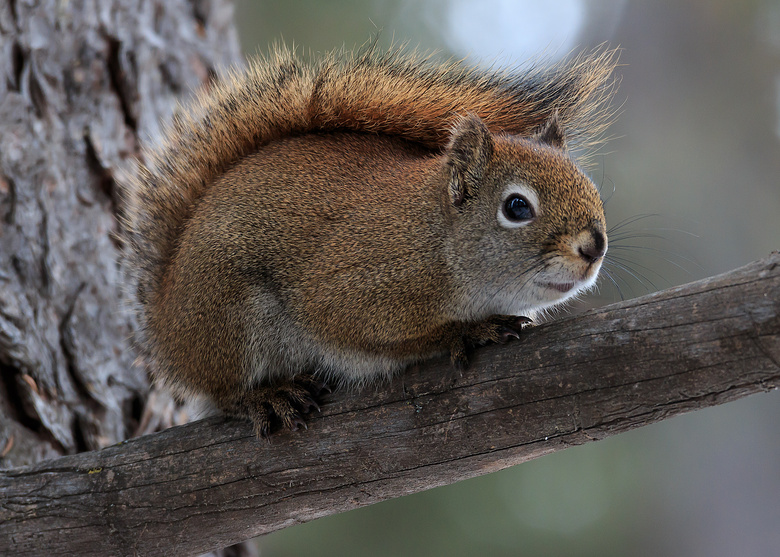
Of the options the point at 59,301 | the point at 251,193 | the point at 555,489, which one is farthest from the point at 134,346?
the point at 555,489

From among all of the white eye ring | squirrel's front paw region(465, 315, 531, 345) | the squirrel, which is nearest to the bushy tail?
the squirrel

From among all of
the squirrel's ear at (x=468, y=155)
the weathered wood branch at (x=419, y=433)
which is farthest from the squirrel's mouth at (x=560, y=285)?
the squirrel's ear at (x=468, y=155)

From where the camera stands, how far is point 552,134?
2.13 m

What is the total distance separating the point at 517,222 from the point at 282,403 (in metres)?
0.78

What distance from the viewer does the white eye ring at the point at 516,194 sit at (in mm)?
1825

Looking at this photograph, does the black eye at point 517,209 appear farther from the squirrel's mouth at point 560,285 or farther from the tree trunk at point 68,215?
the tree trunk at point 68,215

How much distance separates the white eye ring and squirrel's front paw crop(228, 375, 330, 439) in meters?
0.66

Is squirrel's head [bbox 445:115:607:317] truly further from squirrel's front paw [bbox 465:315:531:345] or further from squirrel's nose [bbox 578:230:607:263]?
squirrel's front paw [bbox 465:315:531:345]

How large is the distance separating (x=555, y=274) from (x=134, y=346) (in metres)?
1.47

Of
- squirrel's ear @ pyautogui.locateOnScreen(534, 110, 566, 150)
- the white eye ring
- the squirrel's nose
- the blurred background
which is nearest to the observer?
the squirrel's nose

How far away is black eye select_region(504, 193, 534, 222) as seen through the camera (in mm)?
1844

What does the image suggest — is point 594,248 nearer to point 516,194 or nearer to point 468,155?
point 516,194

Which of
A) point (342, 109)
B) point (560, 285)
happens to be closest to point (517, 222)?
point (560, 285)

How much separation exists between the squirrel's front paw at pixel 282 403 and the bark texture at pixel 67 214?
834 mm
